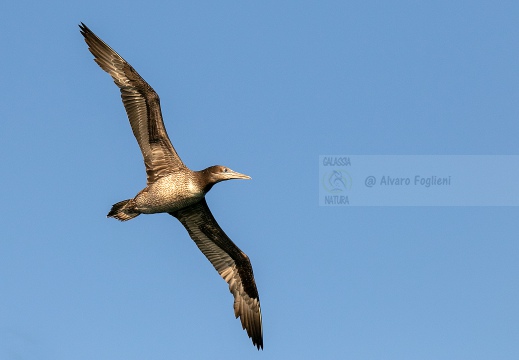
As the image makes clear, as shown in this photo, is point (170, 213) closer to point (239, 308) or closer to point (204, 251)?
point (204, 251)

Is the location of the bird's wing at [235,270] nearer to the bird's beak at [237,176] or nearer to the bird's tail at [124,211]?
the bird's tail at [124,211]

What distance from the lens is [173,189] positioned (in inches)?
808

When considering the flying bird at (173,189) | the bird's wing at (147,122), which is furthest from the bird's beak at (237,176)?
the bird's wing at (147,122)

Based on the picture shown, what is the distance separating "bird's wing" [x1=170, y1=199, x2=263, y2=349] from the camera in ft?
72.9

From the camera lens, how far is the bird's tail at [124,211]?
20688mm

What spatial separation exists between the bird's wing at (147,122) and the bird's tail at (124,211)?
29.2 inches

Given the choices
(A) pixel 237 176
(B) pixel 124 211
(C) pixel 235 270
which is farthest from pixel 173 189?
(C) pixel 235 270

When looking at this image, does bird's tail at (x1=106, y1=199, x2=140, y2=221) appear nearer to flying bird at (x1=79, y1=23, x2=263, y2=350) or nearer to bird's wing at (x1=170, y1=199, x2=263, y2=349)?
flying bird at (x1=79, y1=23, x2=263, y2=350)

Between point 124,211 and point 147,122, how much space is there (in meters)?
2.10

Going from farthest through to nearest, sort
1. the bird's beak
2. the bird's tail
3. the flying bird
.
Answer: the bird's tail
the flying bird
the bird's beak

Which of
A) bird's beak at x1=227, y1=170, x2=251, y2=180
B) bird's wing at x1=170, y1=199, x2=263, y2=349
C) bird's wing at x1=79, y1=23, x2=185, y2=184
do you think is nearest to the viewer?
bird's beak at x1=227, y1=170, x2=251, y2=180

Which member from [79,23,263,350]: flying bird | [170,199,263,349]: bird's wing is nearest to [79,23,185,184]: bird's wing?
[79,23,263,350]: flying bird

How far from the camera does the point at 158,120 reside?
2100 centimetres

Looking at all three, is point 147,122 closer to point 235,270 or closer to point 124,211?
point 124,211
